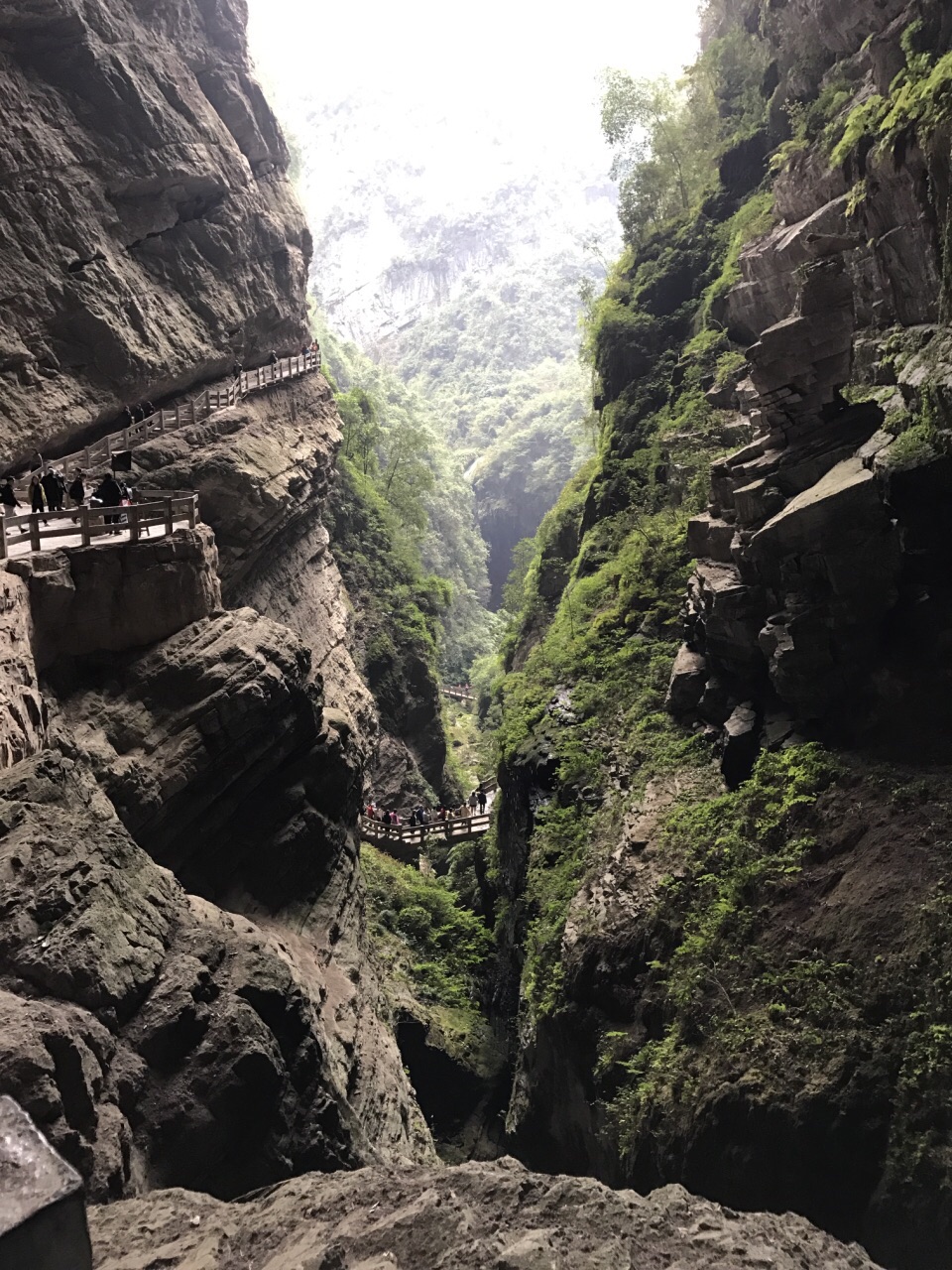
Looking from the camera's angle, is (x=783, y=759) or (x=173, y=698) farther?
(x=173, y=698)

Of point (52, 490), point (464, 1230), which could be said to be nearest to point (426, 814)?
point (52, 490)

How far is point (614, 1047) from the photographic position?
12.8 metres

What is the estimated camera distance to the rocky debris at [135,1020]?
306 inches

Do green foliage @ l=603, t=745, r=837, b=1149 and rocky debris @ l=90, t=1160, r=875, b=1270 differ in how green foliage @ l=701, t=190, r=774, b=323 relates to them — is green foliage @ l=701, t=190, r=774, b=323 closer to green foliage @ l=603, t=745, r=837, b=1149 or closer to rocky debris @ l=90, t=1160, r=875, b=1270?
green foliage @ l=603, t=745, r=837, b=1149

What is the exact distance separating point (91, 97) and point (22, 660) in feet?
69.1

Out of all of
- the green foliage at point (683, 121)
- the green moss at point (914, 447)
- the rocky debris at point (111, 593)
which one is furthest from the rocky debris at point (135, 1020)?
the green foliage at point (683, 121)

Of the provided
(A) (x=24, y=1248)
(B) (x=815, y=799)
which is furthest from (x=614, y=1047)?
(A) (x=24, y=1248)

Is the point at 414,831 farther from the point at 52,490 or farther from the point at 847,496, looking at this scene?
the point at 847,496

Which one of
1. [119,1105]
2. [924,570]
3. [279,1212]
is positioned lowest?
[279,1212]

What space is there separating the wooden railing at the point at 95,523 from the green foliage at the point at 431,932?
13.4m

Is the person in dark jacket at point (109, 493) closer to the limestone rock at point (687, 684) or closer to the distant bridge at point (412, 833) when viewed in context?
the limestone rock at point (687, 684)

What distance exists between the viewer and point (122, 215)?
25047mm

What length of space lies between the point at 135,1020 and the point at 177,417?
62.1 ft

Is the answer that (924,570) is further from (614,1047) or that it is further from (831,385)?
(614,1047)
